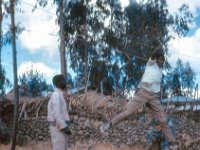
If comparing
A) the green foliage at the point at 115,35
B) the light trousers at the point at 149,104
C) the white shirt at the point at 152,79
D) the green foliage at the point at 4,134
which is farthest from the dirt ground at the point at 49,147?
the green foliage at the point at 115,35

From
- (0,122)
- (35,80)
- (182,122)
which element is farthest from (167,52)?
(0,122)

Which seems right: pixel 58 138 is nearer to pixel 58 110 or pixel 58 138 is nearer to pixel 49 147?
pixel 58 110

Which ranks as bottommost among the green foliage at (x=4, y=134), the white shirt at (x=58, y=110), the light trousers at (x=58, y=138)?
the green foliage at (x=4, y=134)

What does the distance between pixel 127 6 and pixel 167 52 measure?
4.07 metres

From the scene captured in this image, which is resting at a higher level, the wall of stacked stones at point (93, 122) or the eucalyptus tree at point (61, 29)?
the eucalyptus tree at point (61, 29)

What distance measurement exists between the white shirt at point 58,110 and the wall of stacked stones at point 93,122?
1004cm

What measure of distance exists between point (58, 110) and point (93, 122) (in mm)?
10744

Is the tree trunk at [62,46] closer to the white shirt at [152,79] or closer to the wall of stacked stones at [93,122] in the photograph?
the wall of stacked stones at [93,122]

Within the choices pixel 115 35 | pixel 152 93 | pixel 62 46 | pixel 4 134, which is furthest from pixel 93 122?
pixel 115 35

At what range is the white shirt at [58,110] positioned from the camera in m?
7.75

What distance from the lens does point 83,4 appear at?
32.8 meters

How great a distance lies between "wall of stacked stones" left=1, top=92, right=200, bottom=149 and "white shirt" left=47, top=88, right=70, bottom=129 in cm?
1004

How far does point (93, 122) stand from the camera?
18422mm

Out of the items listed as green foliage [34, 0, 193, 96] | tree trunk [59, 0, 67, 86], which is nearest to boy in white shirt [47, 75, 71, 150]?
tree trunk [59, 0, 67, 86]
